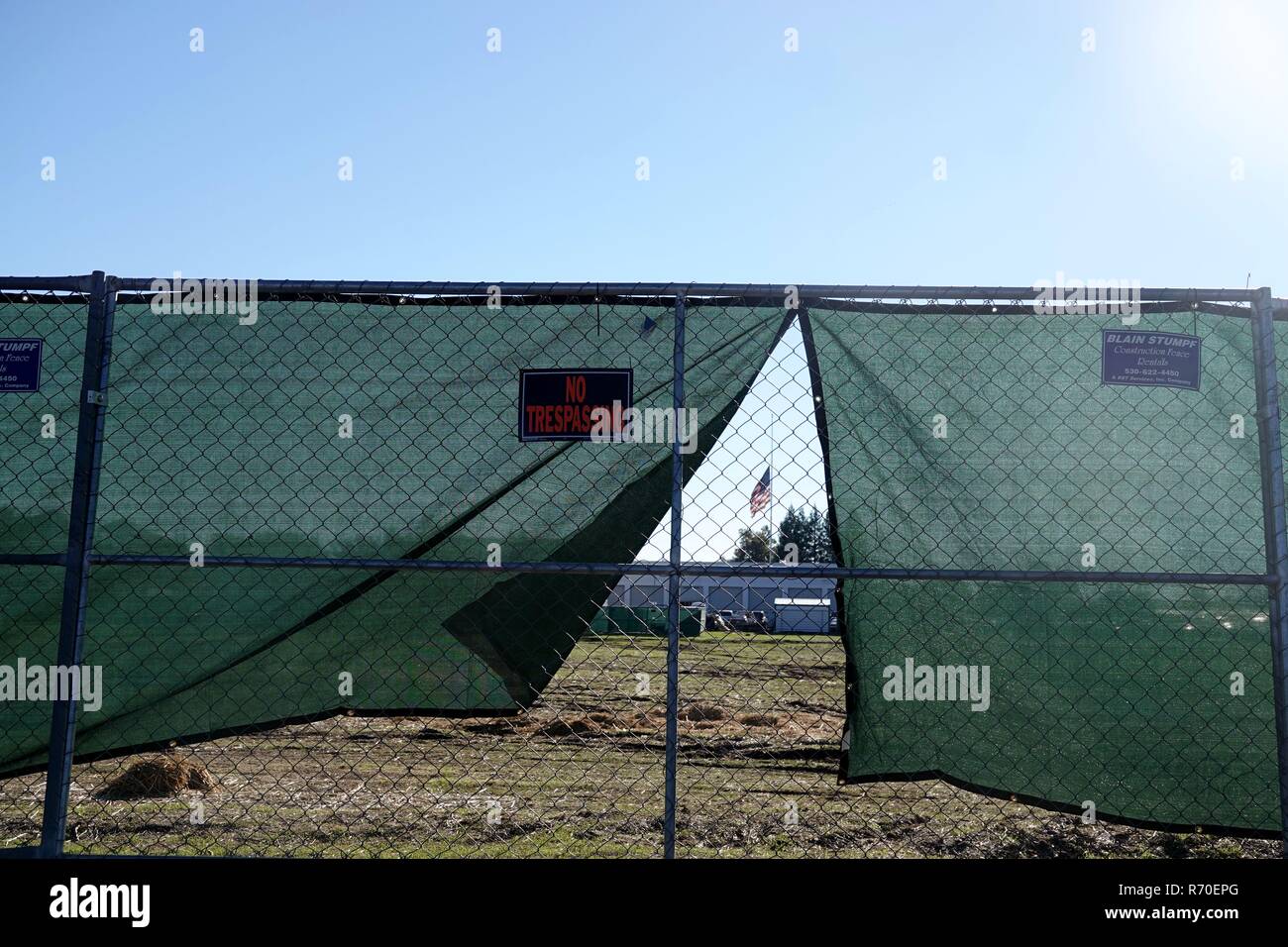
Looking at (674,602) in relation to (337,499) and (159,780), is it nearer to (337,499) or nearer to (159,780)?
(337,499)

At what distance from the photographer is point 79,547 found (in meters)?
3.51

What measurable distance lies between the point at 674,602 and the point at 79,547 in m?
2.09

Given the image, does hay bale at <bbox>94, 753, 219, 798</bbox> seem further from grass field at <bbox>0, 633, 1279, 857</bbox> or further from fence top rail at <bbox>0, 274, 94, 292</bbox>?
fence top rail at <bbox>0, 274, 94, 292</bbox>

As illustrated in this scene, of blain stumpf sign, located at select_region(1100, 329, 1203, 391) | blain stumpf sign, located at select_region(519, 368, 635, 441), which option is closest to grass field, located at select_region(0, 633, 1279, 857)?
blain stumpf sign, located at select_region(519, 368, 635, 441)

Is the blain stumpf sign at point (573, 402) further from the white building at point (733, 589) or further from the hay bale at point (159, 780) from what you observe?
the hay bale at point (159, 780)

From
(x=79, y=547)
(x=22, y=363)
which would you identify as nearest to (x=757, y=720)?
(x=79, y=547)

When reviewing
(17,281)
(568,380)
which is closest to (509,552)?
(568,380)

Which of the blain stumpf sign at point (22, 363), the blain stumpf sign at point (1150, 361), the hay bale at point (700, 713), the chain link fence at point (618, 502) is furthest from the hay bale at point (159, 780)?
the blain stumpf sign at point (1150, 361)

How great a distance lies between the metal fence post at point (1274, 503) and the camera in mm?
3445

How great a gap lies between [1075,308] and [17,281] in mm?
3947
